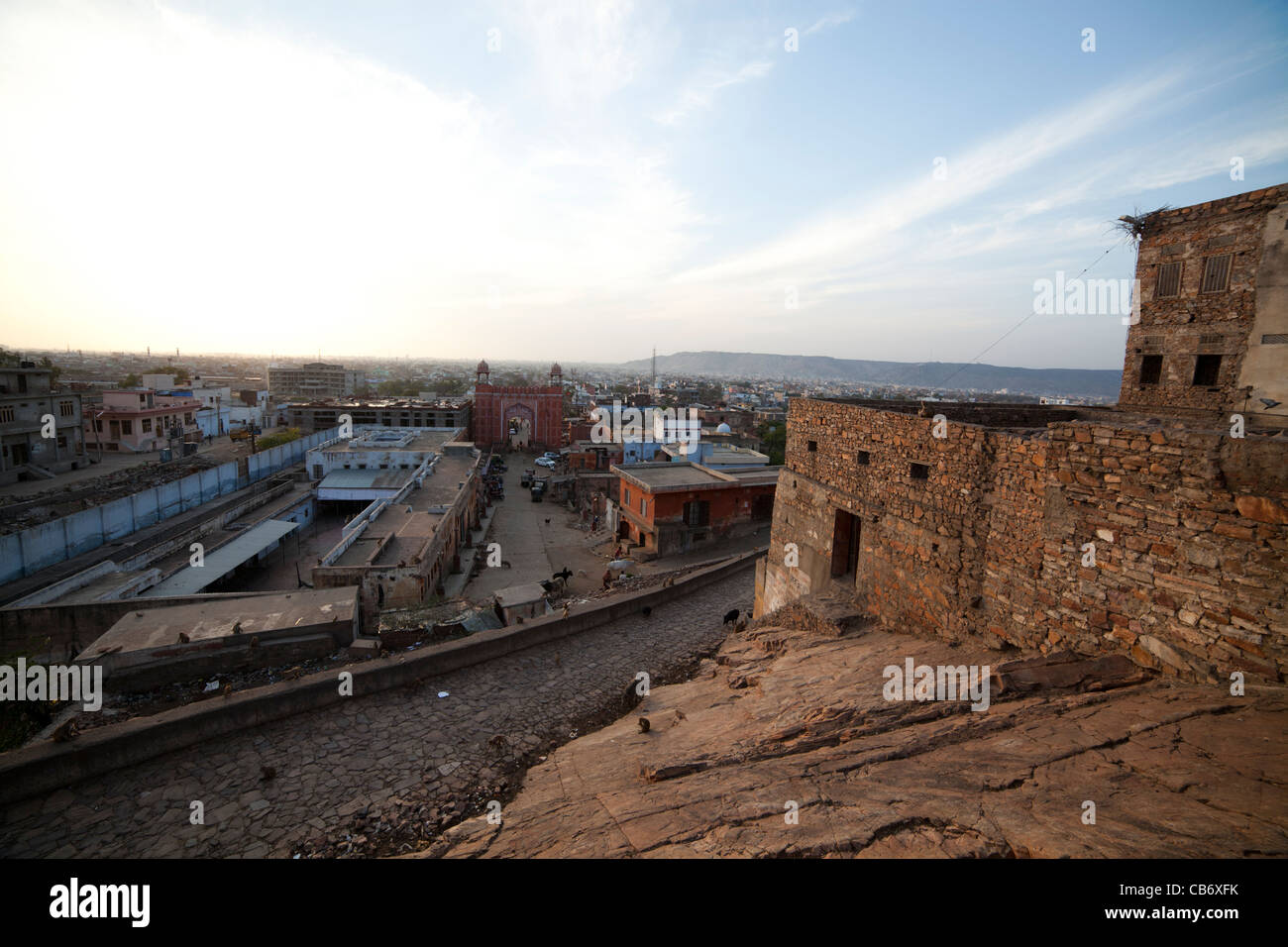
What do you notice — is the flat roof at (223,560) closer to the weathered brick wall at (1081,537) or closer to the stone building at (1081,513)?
the stone building at (1081,513)

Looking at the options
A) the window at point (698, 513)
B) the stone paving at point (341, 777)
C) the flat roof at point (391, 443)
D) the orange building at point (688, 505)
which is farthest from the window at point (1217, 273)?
the flat roof at point (391, 443)

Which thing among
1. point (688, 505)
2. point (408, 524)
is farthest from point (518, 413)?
point (408, 524)

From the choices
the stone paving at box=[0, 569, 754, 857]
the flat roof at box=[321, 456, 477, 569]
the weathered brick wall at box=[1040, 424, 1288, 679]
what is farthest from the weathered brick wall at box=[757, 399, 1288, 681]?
the flat roof at box=[321, 456, 477, 569]

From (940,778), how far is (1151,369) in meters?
11.4

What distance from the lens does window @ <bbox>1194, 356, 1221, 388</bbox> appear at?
10.1m

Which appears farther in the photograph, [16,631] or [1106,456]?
[16,631]

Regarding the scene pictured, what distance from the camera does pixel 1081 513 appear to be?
564 centimetres

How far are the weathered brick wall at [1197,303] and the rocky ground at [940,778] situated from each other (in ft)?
26.8

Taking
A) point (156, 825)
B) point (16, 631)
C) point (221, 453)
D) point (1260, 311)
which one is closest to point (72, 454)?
point (221, 453)

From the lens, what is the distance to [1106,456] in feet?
17.7

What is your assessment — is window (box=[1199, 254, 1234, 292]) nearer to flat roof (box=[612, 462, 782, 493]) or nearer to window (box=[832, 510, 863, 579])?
window (box=[832, 510, 863, 579])
